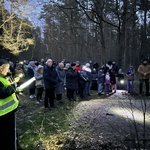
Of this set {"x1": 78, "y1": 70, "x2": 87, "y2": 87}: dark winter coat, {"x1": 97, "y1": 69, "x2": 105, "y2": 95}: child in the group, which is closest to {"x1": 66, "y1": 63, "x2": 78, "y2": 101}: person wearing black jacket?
{"x1": 78, "y1": 70, "x2": 87, "y2": 87}: dark winter coat

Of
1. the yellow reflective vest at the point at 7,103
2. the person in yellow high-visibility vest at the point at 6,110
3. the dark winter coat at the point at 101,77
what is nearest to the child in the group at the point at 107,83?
the dark winter coat at the point at 101,77

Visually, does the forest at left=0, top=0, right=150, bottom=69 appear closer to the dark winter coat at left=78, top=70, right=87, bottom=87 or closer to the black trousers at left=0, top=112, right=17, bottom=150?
the dark winter coat at left=78, top=70, right=87, bottom=87

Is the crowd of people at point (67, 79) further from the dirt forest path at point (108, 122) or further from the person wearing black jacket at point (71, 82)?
the dirt forest path at point (108, 122)

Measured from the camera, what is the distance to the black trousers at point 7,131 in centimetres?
671

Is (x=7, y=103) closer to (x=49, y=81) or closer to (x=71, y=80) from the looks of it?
(x=49, y=81)

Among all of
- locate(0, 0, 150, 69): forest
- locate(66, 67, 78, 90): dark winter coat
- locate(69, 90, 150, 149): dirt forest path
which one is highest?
locate(0, 0, 150, 69): forest

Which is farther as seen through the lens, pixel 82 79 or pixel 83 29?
pixel 83 29

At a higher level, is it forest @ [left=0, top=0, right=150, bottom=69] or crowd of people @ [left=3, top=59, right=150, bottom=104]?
forest @ [left=0, top=0, right=150, bottom=69]

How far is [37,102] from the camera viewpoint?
15.3m

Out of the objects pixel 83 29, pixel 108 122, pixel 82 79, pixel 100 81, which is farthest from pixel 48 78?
pixel 83 29

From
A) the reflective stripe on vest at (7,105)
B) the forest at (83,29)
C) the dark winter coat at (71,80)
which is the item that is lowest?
the dark winter coat at (71,80)

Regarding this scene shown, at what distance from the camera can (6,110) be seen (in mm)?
6625

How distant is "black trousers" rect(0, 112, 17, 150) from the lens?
22.0 ft

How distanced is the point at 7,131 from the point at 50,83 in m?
6.30
